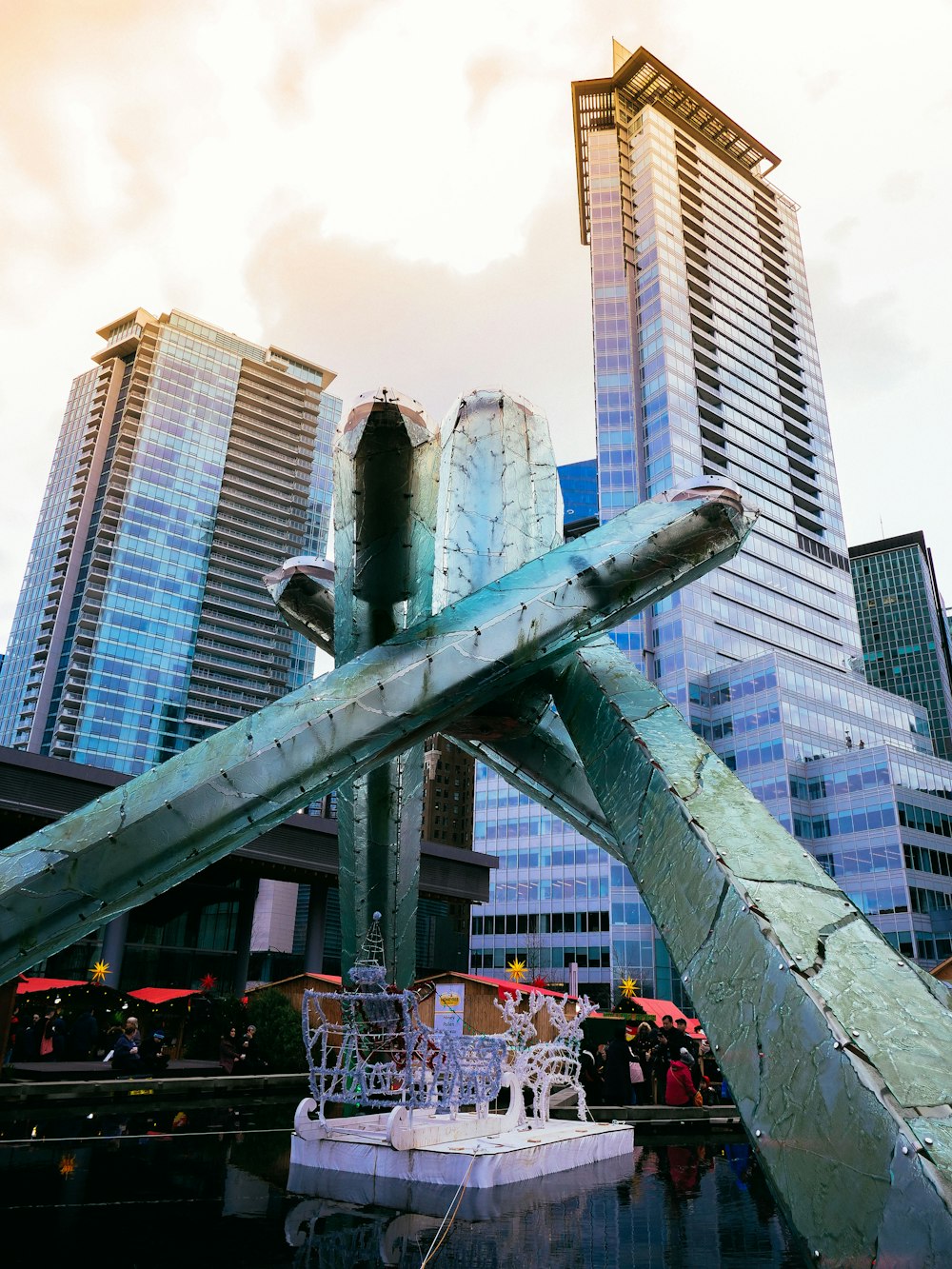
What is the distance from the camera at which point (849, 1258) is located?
445cm

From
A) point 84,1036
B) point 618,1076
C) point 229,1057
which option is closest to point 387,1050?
point 618,1076

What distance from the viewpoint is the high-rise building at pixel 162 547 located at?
116 m

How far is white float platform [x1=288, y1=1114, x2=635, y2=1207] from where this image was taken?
29.9ft

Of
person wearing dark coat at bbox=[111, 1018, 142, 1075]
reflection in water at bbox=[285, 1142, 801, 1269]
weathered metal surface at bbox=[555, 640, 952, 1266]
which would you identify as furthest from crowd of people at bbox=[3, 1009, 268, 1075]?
weathered metal surface at bbox=[555, 640, 952, 1266]

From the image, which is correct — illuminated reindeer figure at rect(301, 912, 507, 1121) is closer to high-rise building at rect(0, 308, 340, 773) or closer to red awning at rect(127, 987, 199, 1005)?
red awning at rect(127, 987, 199, 1005)

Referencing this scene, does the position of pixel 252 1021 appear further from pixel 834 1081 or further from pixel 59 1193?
pixel 834 1081

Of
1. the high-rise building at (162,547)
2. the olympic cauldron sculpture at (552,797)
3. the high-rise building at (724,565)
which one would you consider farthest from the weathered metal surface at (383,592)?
the high-rise building at (162,547)

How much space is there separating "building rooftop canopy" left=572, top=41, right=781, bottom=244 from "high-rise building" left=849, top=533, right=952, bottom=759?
68.7 meters

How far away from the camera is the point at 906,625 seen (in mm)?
147250

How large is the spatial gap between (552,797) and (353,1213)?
6.36 meters

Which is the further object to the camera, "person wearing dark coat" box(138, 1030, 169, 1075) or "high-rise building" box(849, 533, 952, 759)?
"high-rise building" box(849, 533, 952, 759)

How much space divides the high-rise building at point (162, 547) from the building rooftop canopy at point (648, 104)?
62012 mm

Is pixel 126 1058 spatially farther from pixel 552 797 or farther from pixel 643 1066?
pixel 552 797

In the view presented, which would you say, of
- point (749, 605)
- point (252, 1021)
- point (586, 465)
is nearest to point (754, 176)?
point (586, 465)
